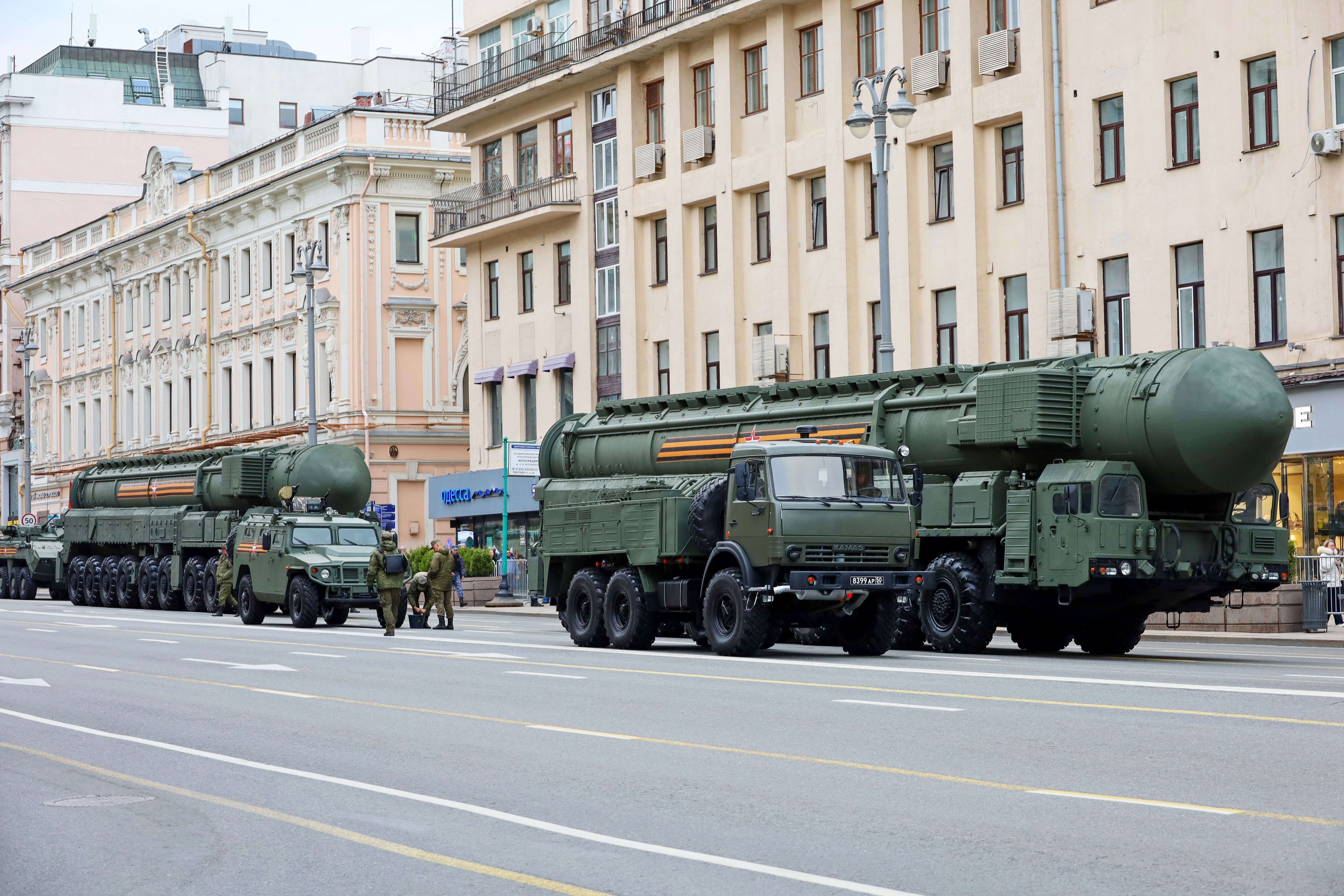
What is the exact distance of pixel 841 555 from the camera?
22469 millimetres

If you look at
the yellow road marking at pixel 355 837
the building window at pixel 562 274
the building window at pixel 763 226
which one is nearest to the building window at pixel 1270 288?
the building window at pixel 763 226

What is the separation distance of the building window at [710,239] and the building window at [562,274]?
611cm

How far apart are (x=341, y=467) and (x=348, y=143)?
20.2 m

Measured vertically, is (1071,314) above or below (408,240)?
below

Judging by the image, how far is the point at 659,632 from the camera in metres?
27.8

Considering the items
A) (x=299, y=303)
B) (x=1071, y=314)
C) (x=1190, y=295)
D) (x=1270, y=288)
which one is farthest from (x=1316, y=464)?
(x=299, y=303)

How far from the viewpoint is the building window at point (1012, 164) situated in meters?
37.7

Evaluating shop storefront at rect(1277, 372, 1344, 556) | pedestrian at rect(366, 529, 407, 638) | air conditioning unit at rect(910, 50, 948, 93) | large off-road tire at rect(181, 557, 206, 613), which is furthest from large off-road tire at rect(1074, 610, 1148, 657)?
large off-road tire at rect(181, 557, 206, 613)

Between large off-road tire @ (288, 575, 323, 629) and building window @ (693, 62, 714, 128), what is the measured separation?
649 inches

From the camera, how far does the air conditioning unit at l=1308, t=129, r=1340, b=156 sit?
102ft

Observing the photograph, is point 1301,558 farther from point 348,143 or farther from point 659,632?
point 348,143

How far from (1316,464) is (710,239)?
708 inches

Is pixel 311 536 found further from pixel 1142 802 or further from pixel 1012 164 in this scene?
pixel 1142 802

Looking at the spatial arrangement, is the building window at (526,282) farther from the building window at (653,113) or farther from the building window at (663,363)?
the building window at (653,113)
